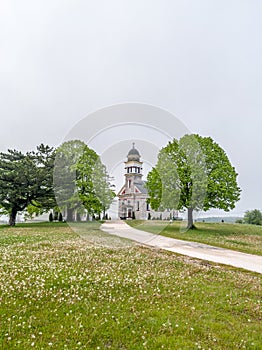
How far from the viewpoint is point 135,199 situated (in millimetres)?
61125

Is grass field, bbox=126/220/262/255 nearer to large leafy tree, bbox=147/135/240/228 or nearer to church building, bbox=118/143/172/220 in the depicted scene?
large leafy tree, bbox=147/135/240/228

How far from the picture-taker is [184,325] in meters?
5.90

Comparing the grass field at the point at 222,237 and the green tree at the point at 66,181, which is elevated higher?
the green tree at the point at 66,181

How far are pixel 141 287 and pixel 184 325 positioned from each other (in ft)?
8.57

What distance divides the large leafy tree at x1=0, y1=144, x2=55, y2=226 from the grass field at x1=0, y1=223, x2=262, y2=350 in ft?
89.5

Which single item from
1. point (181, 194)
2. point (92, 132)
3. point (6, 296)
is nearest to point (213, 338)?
point (6, 296)

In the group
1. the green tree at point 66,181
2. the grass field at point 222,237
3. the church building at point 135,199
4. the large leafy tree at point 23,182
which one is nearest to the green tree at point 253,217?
the church building at point 135,199

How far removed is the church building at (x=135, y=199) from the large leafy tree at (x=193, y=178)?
511 inches

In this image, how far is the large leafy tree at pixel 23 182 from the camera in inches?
1421

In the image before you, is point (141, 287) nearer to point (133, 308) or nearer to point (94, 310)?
point (133, 308)

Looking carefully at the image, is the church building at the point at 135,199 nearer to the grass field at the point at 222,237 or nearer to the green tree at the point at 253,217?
the grass field at the point at 222,237

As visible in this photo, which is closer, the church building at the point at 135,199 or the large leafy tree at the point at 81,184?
the large leafy tree at the point at 81,184

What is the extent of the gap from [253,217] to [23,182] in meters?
56.1

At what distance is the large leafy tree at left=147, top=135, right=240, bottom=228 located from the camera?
106 feet
